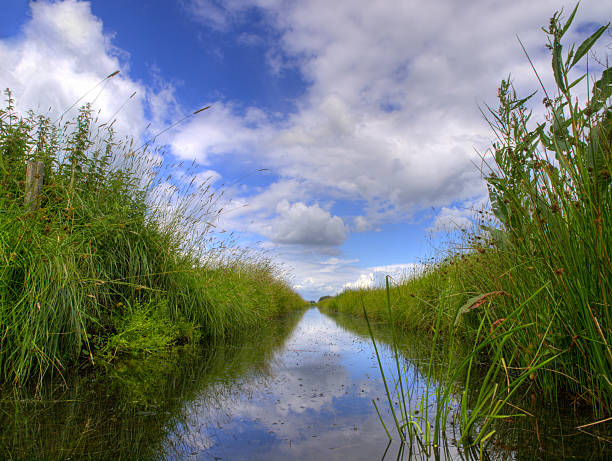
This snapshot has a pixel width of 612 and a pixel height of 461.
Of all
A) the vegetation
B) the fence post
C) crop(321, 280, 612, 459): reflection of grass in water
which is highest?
the fence post

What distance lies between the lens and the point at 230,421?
2.04m

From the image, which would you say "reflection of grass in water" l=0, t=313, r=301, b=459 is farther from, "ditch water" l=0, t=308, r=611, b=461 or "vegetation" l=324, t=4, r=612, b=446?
"vegetation" l=324, t=4, r=612, b=446

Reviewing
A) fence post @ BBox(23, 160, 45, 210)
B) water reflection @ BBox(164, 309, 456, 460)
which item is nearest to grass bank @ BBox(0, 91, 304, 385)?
fence post @ BBox(23, 160, 45, 210)

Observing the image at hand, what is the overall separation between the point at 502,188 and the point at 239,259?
7.18m

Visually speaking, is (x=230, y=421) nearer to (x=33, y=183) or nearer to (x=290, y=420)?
(x=290, y=420)

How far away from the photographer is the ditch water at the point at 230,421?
1.62m

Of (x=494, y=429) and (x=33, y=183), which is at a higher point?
(x=33, y=183)

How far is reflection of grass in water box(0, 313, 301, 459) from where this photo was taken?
1666mm

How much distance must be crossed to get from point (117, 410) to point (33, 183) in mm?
2450

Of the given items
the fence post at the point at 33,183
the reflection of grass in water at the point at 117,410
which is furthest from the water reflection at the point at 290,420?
the fence post at the point at 33,183

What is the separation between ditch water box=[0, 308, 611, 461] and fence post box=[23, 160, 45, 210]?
1.78m

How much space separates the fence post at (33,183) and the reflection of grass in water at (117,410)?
1.78 metres

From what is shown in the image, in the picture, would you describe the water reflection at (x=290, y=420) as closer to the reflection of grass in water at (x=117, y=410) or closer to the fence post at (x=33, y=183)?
the reflection of grass in water at (x=117, y=410)

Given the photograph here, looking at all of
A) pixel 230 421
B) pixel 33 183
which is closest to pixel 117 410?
pixel 230 421
